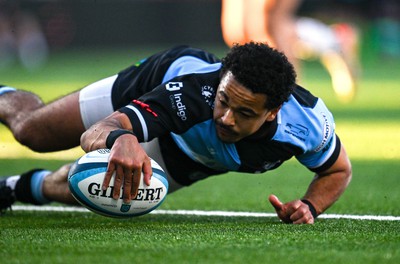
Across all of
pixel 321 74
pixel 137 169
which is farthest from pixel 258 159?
pixel 321 74

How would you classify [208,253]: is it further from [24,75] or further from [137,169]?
[24,75]

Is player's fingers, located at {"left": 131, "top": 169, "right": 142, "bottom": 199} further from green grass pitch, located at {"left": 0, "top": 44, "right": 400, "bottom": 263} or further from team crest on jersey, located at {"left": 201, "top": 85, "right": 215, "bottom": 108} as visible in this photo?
team crest on jersey, located at {"left": 201, "top": 85, "right": 215, "bottom": 108}

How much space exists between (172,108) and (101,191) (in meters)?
0.54

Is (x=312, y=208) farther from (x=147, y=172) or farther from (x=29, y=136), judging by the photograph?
(x=29, y=136)

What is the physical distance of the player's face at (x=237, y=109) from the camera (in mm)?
4402

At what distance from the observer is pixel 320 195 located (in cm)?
507

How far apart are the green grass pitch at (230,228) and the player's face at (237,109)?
0.50m

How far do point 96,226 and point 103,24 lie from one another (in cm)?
2137

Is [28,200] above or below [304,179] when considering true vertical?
above

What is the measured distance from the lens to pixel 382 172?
7578mm

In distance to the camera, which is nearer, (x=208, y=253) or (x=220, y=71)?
(x=208, y=253)

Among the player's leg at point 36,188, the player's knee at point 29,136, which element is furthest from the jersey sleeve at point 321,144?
the player's knee at point 29,136

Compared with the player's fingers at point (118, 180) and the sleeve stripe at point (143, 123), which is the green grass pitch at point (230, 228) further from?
the sleeve stripe at point (143, 123)

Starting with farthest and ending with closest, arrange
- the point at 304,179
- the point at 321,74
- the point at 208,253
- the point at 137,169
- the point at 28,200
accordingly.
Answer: the point at 321,74
the point at 304,179
the point at 28,200
the point at 137,169
the point at 208,253
